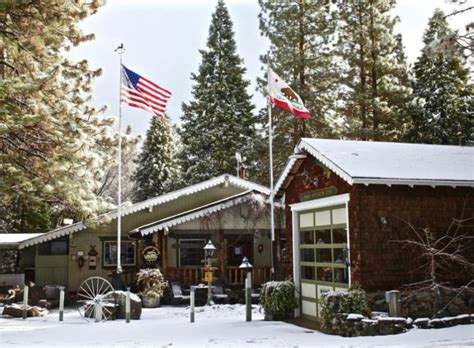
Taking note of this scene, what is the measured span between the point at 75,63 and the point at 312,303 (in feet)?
32.5

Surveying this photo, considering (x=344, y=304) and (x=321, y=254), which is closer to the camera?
(x=344, y=304)

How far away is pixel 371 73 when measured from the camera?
95.9 ft

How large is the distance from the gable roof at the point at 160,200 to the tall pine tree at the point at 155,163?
50.6 feet

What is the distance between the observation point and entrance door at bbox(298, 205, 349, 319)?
1177cm

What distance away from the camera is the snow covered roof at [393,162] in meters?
10.8

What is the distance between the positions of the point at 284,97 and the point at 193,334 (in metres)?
8.13

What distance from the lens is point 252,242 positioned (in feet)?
74.2

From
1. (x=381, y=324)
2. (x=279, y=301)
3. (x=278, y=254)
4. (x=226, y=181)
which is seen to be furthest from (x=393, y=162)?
(x=226, y=181)

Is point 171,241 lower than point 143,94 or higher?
lower

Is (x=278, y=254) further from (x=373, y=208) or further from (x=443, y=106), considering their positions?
(x=443, y=106)

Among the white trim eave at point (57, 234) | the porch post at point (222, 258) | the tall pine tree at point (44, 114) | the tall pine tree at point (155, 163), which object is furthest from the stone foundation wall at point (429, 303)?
the tall pine tree at point (155, 163)

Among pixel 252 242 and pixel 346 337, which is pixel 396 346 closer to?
pixel 346 337

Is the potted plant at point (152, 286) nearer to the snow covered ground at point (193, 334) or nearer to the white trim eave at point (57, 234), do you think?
the snow covered ground at point (193, 334)

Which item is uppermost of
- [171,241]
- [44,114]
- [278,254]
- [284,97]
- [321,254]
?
[284,97]
